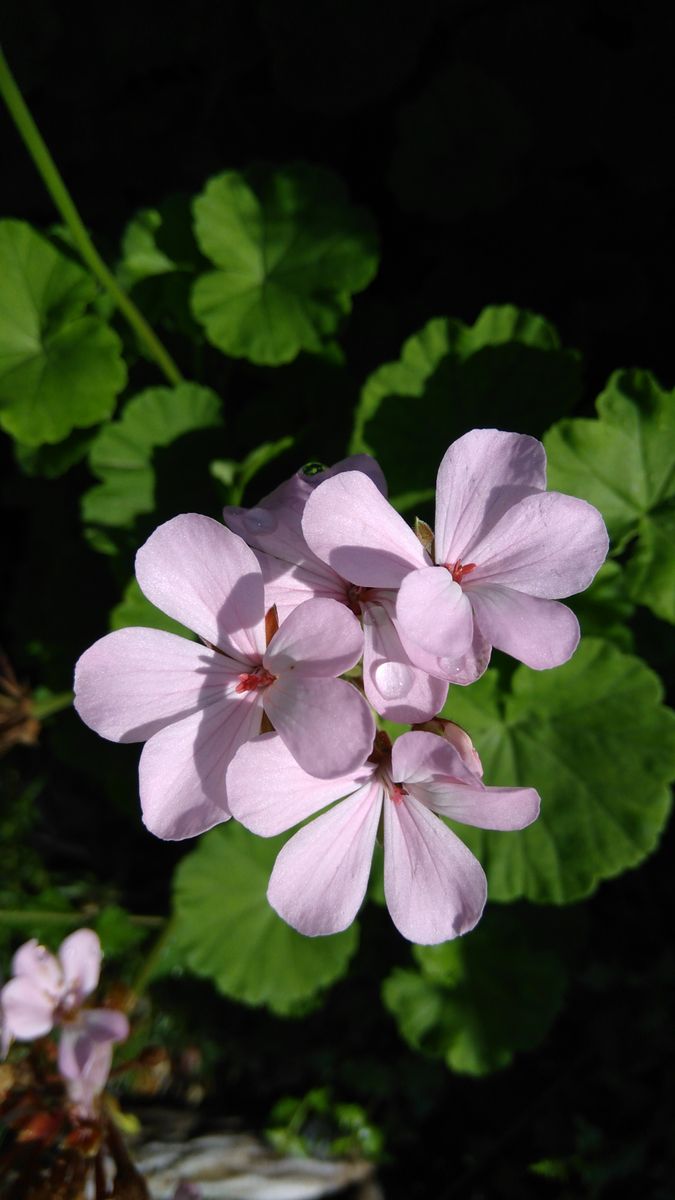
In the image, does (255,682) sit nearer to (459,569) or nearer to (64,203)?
(459,569)

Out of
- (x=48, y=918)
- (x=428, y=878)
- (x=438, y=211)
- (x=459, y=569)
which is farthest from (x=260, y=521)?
(x=48, y=918)

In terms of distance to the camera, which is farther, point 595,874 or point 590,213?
point 590,213

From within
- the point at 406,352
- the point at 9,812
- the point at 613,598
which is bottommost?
the point at 9,812

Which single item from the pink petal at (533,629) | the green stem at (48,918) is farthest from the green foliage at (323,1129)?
the pink petal at (533,629)

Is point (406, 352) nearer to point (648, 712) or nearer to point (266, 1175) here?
point (648, 712)

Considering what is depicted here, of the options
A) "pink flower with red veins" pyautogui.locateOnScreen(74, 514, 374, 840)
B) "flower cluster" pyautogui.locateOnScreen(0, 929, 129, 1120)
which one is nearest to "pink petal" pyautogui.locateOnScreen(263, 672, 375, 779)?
"pink flower with red veins" pyautogui.locateOnScreen(74, 514, 374, 840)

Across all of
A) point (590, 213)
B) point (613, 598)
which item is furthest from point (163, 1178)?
point (590, 213)
